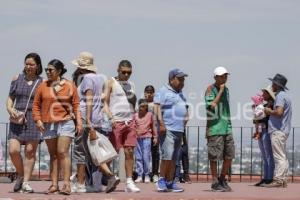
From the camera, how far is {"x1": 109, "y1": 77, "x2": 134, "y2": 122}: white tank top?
12609mm

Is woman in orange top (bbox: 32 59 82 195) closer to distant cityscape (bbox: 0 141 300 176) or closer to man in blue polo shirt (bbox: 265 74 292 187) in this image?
man in blue polo shirt (bbox: 265 74 292 187)

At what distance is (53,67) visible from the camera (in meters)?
11.9

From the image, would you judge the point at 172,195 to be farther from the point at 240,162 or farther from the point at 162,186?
the point at 240,162

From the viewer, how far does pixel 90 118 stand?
12188mm

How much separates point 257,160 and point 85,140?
31.4 feet

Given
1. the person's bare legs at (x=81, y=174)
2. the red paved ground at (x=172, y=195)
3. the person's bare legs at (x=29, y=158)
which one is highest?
the person's bare legs at (x=29, y=158)

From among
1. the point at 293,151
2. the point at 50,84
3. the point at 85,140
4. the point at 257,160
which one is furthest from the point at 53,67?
the point at 257,160

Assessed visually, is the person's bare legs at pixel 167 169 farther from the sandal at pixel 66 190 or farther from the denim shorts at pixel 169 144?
the sandal at pixel 66 190

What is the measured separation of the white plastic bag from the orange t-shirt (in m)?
0.61

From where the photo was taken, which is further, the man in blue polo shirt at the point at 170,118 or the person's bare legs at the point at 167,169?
the person's bare legs at the point at 167,169

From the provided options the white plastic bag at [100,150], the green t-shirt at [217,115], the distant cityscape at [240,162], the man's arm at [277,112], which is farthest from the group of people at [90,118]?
the distant cityscape at [240,162]

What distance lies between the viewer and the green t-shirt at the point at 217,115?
42.8 feet

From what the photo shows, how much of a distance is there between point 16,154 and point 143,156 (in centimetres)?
481

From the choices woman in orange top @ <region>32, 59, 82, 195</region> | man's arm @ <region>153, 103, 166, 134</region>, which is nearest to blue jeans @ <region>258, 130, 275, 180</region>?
man's arm @ <region>153, 103, 166, 134</region>
